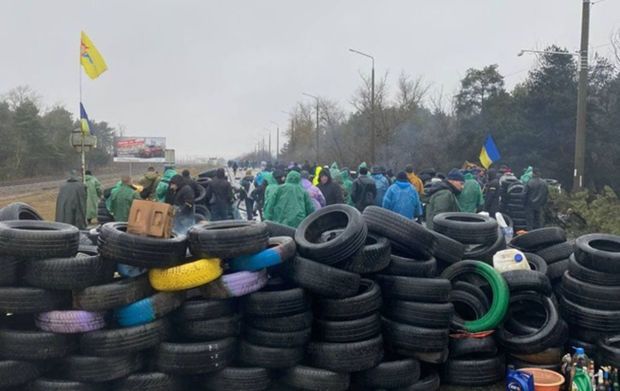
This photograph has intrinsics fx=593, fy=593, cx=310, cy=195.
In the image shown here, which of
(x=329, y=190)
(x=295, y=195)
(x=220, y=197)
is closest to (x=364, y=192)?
(x=329, y=190)

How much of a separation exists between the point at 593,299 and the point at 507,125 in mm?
28768

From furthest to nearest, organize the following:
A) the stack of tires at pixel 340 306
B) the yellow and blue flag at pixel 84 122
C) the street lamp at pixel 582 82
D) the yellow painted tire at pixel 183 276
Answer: the yellow and blue flag at pixel 84 122, the street lamp at pixel 582 82, the stack of tires at pixel 340 306, the yellow painted tire at pixel 183 276

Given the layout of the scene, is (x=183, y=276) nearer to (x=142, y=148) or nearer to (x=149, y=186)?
(x=149, y=186)

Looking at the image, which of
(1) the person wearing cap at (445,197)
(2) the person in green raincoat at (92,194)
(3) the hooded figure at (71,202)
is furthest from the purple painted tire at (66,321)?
(2) the person in green raincoat at (92,194)

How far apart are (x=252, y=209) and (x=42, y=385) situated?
14.7 metres

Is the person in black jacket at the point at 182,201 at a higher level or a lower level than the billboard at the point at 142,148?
lower

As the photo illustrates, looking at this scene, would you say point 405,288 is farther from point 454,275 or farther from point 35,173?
point 35,173

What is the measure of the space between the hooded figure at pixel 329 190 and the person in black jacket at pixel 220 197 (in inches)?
113

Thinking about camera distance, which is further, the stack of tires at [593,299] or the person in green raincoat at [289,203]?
the person in green raincoat at [289,203]

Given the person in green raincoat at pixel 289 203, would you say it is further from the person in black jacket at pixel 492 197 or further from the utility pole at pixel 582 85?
the utility pole at pixel 582 85

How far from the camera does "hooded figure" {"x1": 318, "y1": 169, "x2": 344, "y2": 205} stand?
13.1 m

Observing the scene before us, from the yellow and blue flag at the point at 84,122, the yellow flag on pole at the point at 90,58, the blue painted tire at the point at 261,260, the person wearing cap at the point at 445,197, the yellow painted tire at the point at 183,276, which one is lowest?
the yellow painted tire at the point at 183,276

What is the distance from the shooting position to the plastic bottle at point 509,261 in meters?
6.98

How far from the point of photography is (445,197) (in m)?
10.7
